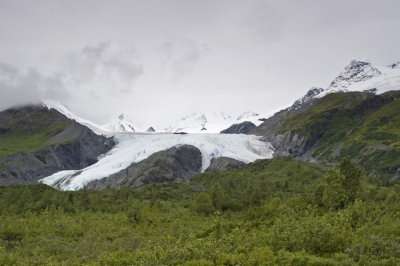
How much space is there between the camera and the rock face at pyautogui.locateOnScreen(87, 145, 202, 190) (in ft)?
554

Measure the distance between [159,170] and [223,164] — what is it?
81.1 feet

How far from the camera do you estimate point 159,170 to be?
7096 inches

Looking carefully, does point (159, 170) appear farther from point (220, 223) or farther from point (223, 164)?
point (220, 223)

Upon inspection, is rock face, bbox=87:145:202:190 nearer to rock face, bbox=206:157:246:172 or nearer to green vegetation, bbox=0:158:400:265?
rock face, bbox=206:157:246:172

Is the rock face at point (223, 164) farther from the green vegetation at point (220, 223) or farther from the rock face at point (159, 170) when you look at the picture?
the green vegetation at point (220, 223)

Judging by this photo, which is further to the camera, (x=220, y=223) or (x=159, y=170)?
(x=159, y=170)

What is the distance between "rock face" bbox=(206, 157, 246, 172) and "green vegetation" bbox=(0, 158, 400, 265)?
20374 millimetres

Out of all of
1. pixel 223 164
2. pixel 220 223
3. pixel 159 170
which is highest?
pixel 159 170

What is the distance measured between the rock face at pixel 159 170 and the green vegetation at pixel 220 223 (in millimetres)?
31157

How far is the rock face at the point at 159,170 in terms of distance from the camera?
168750 mm

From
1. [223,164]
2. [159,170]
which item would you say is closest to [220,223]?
[223,164]

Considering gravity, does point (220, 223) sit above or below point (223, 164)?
below

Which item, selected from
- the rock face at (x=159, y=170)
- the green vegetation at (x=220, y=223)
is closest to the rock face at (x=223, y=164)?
the rock face at (x=159, y=170)

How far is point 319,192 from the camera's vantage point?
67.9 m
